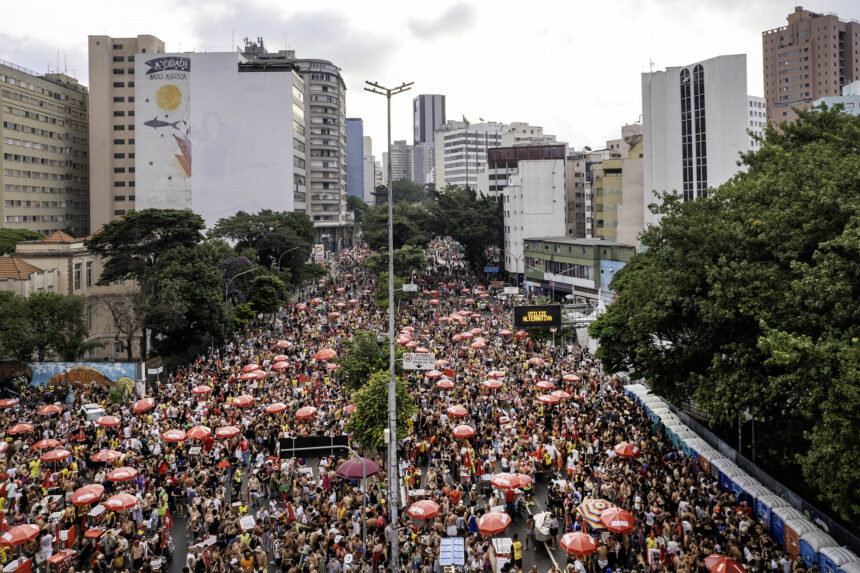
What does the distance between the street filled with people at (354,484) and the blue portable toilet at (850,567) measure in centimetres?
83

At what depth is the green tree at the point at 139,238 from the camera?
4369cm

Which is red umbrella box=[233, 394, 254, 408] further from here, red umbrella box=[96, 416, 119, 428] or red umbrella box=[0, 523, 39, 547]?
red umbrella box=[0, 523, 39, 547]

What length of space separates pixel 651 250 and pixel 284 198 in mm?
70755

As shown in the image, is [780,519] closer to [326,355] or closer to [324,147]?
[326,355]

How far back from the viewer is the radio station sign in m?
37.8

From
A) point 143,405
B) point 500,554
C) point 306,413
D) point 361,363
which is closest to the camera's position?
point 500,554

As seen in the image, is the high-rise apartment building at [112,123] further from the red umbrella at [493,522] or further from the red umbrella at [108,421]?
the red umbrella at [493,522]

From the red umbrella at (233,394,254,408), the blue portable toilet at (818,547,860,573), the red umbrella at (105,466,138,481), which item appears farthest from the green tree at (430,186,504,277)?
the blue portable toilet at (818,547,860,573)

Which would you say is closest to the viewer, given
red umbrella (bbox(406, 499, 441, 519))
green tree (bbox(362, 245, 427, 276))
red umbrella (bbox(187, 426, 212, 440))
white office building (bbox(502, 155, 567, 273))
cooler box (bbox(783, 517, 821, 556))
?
cooler box (bbox(783, 517, 821, 556))

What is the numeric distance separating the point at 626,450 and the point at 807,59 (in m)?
142

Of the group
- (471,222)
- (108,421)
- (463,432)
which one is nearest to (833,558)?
(463,432)

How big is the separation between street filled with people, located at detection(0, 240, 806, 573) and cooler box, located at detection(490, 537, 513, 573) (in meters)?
0.04

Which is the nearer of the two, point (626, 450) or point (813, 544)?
point (813, 544)

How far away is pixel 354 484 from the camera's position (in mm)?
21297
